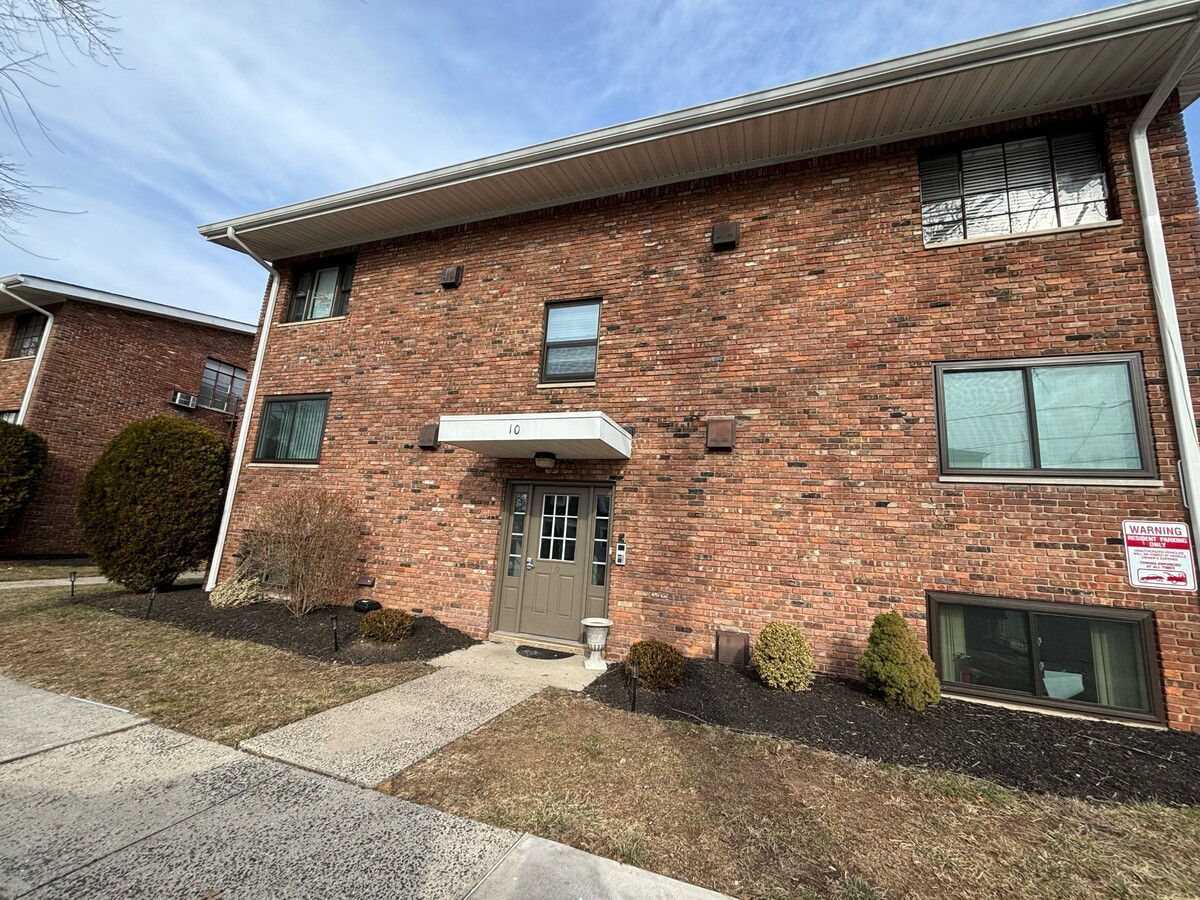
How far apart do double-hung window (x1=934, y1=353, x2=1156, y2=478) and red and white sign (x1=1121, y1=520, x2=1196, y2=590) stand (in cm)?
54

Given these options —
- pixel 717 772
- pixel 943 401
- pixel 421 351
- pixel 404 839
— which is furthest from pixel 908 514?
pixel 421 351

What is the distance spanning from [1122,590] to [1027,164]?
4.95m

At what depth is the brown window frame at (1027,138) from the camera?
5.70 metres

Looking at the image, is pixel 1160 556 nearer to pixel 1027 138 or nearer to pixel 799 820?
pixel 799 820

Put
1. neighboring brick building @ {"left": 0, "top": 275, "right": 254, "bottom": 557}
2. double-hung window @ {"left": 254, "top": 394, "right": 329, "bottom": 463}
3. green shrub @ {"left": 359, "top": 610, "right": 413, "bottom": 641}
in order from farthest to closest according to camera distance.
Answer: neighboring brick building @ {"left": 0, "top": 275, "right": 254, "bottom": 557}, double-hung window @ {"left": 254, "top": 394, "right": 329, "bottom": 463}, green shrub @ {"left": 359, "top": 610, "right": 413, "bottom": 641}

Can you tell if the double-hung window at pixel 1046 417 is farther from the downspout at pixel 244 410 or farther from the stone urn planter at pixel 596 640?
the downspout at pixel 244 410

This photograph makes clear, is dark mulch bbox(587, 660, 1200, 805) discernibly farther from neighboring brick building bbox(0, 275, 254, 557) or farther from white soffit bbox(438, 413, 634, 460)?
neighboring brick building bbox(0, 275, 254, 557)

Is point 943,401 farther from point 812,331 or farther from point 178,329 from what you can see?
point 178,329

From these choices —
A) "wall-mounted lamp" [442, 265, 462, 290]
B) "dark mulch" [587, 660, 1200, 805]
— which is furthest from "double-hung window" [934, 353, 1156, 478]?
"wall-mounted lamp" [442, 265, 462, 290]

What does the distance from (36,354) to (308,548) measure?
13.3 m

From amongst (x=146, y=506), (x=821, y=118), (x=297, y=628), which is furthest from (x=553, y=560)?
(x=146, y=506)

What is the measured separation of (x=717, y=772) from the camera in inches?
146

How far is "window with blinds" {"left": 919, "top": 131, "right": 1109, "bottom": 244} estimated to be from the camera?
19.1 ft

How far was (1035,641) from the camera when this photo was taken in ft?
16.7
